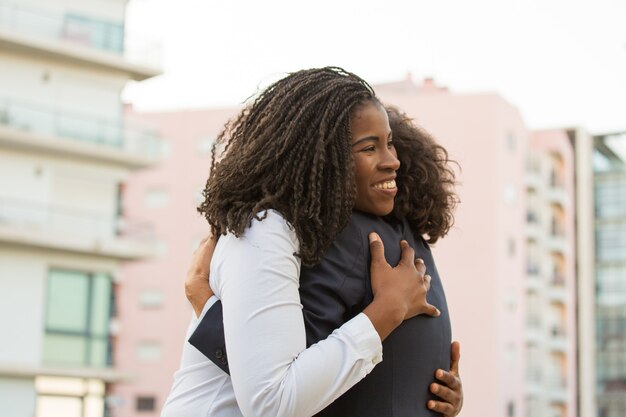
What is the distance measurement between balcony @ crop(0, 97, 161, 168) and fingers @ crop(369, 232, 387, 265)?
25928mm

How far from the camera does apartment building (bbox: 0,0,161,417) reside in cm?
2775

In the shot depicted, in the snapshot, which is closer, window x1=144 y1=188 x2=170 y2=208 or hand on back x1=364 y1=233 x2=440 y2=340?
hand on back x1=364 y1=233 x2=440 y2=340

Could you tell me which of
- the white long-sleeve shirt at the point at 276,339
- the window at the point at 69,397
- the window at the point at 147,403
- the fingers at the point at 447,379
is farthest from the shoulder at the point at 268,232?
the window at the point at 147,403

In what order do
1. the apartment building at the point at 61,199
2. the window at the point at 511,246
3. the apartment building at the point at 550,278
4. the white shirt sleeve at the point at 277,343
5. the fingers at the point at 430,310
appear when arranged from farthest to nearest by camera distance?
the apartment building at the point at 550,278, the window at the point at 511,246, the apartment building at the point at 61,199, the fingers at the point at 430,310, the white shirt sleeve at the point at 277,343

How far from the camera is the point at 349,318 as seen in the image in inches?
102

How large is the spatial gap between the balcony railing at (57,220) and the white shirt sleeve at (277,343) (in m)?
26.1

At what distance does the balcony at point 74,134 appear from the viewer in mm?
28172

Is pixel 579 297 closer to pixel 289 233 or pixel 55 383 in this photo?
pixel 55 383

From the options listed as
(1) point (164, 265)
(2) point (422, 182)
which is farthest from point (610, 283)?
(2) point (422, 182)

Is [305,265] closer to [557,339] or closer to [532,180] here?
[532,180]

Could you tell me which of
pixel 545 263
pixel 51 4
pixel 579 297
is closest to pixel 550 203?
pixel 545 263

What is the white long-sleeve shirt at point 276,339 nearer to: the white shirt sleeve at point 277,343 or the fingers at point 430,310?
the white shirt sleeve at point 277,343

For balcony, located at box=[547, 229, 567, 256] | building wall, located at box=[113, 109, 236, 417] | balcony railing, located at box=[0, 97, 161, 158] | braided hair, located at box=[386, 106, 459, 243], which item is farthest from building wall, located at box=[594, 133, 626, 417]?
braided hair, located at box=[386, 106, 459, 243]

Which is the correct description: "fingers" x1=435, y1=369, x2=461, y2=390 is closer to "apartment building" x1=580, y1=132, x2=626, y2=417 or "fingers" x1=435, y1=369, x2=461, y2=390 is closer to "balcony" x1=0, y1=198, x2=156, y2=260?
"balcony" x1=0, y1=198, x2=156, y2=260
